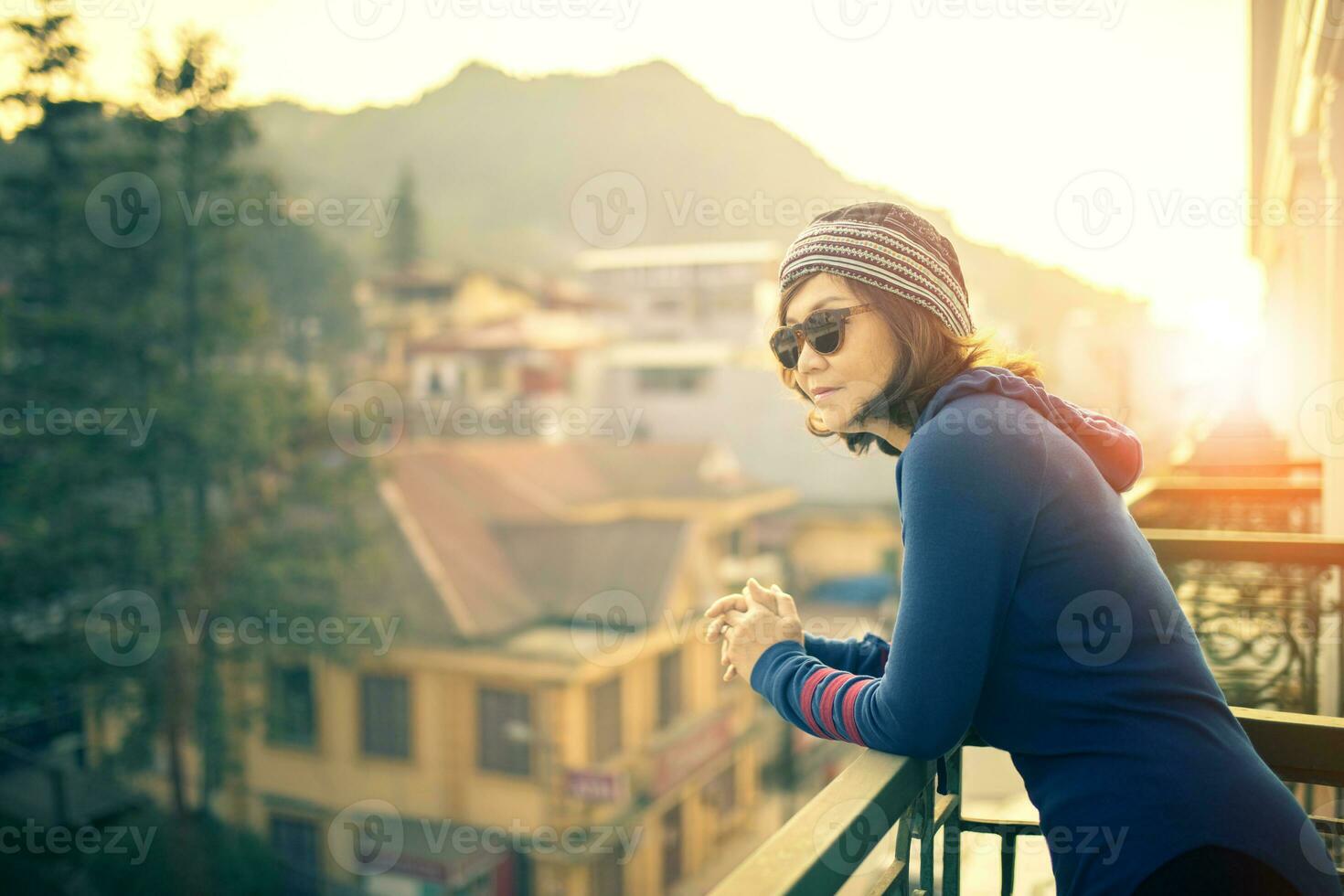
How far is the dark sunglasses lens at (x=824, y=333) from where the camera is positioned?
1.31 meters

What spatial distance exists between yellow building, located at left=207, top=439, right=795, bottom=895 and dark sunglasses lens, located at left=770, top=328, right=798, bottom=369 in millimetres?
11838

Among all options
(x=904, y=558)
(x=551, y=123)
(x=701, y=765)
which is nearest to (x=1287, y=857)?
(x=904, y=558)

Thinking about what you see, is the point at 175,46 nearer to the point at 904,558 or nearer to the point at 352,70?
the point at 904,558

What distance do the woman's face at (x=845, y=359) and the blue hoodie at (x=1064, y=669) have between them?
18 centimetres

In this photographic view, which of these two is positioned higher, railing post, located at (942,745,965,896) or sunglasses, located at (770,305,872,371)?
sunglasses, located at (770,305,872,371)

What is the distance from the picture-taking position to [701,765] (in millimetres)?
16703

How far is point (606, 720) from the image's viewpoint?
1416cm

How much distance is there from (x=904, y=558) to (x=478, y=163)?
275ft

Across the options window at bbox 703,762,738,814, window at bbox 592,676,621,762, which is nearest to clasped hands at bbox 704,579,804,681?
window at bbox 592,676,621,762

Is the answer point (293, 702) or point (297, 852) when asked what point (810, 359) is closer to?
point (293, 702)

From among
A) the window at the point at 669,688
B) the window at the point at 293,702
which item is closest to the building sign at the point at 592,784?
the window at the point at 669,688

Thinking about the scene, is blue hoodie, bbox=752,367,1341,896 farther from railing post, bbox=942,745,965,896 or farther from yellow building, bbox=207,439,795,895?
yellow building, bbox=207,439,795,895

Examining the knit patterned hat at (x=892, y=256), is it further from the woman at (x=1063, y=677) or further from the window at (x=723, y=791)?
the window at (x=723, y=791)

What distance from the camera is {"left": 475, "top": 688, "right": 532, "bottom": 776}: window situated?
13.5 meters
